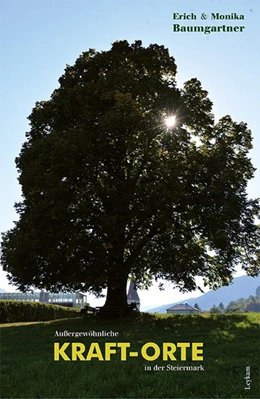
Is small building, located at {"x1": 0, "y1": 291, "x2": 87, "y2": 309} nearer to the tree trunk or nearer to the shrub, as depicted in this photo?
the shrub

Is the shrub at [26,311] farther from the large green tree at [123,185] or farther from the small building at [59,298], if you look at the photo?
the small building at [59,298]

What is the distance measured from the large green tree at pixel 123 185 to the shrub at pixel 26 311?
26.5ft

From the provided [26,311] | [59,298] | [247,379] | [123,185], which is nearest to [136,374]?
[247,379]

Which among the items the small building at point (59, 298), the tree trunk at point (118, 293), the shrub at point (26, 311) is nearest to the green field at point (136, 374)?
the tree trunk at point (118, 293)

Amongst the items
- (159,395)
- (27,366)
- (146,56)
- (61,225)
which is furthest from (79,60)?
(159,395)

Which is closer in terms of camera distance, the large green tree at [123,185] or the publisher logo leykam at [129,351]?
the publisher logo leykam at [129,351]

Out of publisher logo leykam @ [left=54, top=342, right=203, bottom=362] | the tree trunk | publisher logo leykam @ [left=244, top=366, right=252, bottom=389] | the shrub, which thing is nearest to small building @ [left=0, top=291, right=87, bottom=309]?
the shrub

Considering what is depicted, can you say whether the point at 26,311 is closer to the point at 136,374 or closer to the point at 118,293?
the point at 118,293

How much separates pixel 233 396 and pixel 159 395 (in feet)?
3.97

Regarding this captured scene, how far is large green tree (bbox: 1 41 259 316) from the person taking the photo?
1848 centimetres

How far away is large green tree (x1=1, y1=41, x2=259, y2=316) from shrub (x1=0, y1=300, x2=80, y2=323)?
8.07 m

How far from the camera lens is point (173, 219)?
2041 cm

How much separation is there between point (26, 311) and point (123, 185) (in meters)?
16.9

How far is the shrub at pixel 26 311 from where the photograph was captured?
28078 mm
